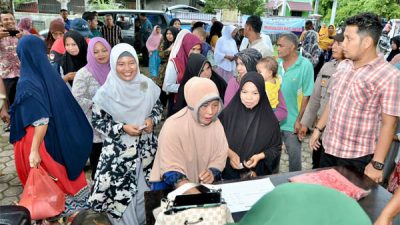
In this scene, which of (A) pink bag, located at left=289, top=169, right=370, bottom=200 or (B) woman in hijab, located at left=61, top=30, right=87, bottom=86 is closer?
(A) pink bag, located at left=289, top=169, right=370, bottom=200

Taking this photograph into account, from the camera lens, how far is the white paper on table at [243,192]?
5.08 ft

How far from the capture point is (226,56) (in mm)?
5195

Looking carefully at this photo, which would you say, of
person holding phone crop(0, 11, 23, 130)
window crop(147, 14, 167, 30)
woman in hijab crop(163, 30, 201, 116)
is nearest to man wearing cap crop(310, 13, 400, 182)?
woman in hijab crop(163, 30, 201, 116)

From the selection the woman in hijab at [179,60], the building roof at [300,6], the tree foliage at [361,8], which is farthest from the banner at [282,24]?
the building roof at [300,6]

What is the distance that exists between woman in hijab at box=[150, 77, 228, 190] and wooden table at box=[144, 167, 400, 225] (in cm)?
22

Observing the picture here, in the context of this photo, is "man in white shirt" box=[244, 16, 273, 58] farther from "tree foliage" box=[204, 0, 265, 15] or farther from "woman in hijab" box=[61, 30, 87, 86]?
"tree foliage" box=[204, 0, 265, 15]

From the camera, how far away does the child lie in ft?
9.14

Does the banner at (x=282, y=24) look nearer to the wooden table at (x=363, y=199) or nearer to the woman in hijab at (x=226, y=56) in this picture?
the woman in hijab at (x=226, y=56)

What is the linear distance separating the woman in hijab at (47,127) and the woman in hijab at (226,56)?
9.94 ft

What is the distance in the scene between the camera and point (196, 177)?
207 cm

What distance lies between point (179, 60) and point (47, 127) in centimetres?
190

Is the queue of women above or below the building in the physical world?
below

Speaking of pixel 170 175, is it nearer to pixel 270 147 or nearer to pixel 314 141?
pixel 270 147

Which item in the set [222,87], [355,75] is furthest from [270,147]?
[222,87]
